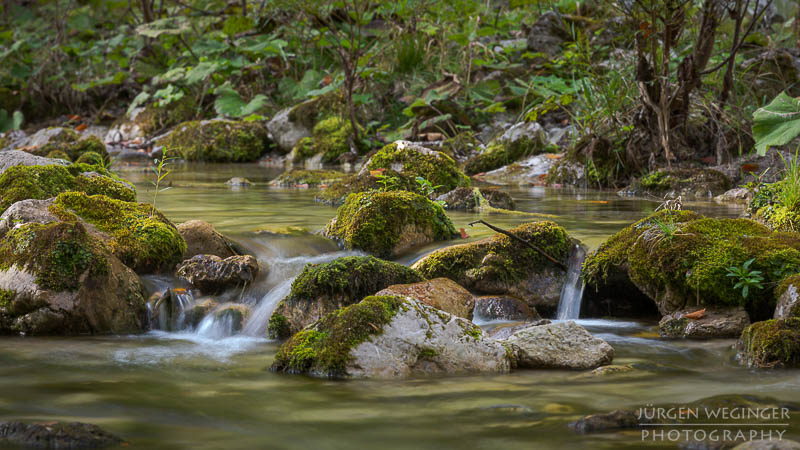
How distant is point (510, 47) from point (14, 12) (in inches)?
736

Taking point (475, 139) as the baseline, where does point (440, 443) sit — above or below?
below

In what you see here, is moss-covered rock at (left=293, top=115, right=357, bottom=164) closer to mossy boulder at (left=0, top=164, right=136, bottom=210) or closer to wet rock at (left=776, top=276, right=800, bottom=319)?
mossy boulder at (left=0, top=164, right=136, bottom=210)

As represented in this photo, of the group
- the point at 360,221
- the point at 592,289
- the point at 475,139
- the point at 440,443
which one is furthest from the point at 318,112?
the point at 440,443

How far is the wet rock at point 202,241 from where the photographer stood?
18.3ft

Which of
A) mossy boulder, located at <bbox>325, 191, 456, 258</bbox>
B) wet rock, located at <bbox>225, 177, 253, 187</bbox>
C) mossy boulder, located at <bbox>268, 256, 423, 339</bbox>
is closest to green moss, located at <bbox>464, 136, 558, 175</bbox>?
wet rock, located at <bbox>225, 177, 253, 187</bbox>

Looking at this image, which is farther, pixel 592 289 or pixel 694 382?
pixel 592 289

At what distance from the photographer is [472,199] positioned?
8.00 metres

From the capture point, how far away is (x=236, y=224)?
6.77 meters

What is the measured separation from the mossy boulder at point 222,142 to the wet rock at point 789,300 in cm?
1269

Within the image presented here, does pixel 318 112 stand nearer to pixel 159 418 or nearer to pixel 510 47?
pixel 510 47

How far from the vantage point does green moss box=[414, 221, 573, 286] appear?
16.9ft

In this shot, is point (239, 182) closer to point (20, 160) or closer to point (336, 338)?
point (20, 160)

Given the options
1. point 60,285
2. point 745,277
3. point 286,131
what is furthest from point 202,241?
point 286,131

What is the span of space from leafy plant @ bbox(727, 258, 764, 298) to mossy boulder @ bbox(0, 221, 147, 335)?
350 centimetres
